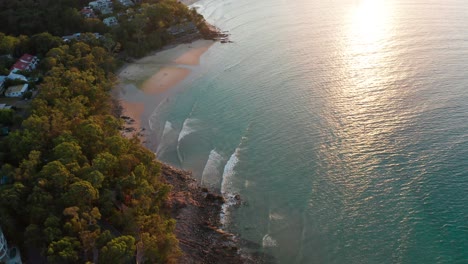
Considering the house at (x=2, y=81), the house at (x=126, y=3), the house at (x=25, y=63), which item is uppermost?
the house at (x=126, y=3)

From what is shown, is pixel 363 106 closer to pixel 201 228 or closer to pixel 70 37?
pixel 201 228

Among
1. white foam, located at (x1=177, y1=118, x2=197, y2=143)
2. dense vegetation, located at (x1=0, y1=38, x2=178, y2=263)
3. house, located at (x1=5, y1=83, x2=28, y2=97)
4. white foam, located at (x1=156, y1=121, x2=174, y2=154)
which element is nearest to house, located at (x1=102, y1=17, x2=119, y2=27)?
house, located at (x1=5, y1=83, x2=28, y2=97)

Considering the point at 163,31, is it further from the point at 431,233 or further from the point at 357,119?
the point at 431,233

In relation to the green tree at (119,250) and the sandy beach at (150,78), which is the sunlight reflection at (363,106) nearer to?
the green tree at (119,250)

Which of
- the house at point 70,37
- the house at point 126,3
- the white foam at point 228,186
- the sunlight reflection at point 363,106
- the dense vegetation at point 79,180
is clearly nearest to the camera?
the dense vegetation at point 79,180

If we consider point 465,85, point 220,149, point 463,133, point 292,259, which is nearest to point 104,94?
point 220,149

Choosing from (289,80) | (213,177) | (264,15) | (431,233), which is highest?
(264,15)

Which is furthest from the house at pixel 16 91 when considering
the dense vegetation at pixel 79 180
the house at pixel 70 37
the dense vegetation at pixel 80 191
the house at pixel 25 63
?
the house at pixel 70 37
